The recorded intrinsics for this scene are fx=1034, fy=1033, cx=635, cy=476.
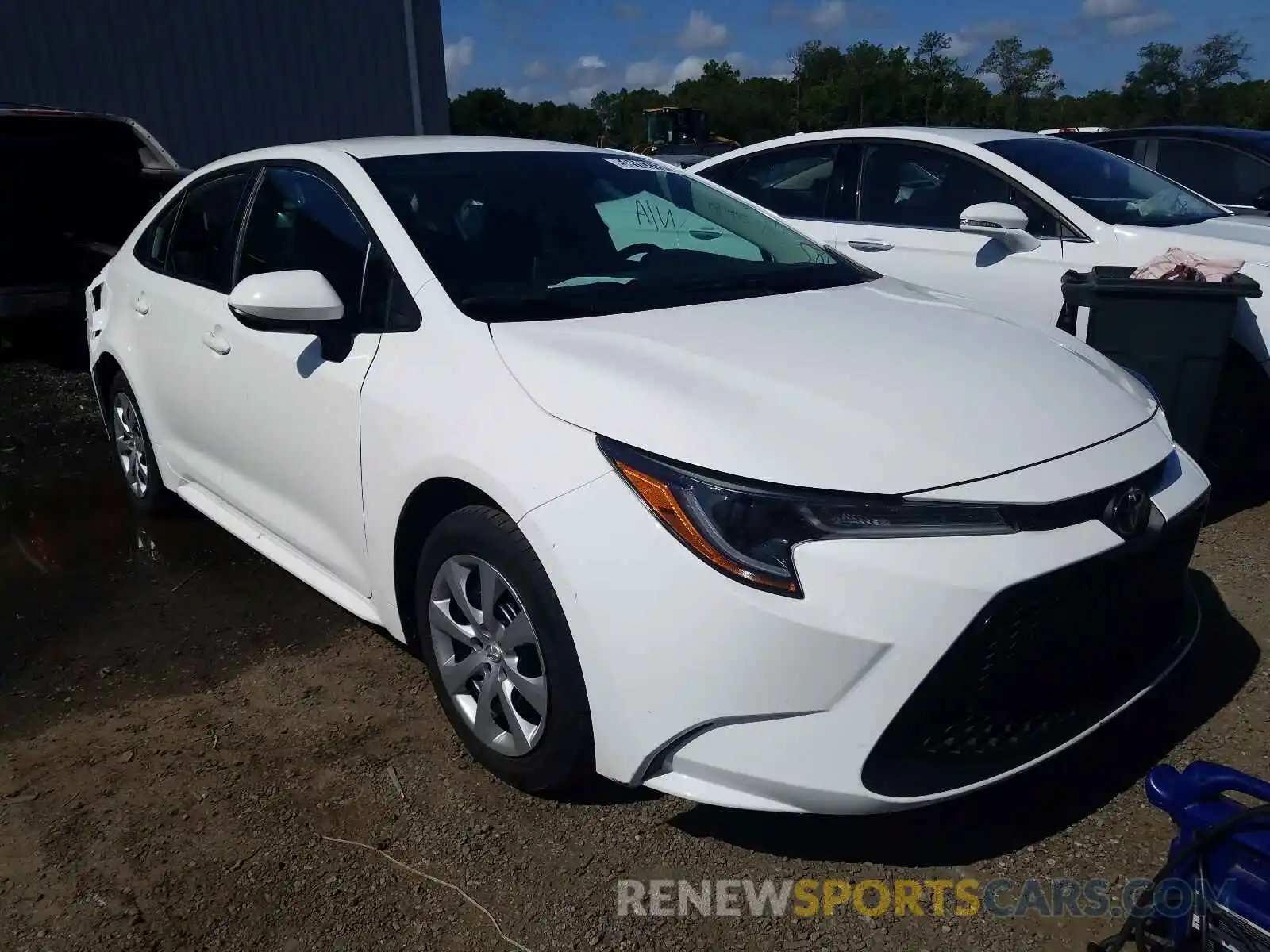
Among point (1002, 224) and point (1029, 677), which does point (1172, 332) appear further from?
point (1029, 677)

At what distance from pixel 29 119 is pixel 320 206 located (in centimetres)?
433

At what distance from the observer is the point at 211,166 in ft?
12.9

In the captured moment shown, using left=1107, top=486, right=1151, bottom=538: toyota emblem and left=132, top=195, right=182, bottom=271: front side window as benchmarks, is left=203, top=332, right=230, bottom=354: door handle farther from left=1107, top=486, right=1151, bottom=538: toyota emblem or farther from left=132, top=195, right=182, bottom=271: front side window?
left=1107, top=486, right=1151, bottom=538: toyota emblem

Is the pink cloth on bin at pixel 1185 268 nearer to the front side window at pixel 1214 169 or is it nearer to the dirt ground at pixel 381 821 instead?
the dirt ground at pixel 381 821

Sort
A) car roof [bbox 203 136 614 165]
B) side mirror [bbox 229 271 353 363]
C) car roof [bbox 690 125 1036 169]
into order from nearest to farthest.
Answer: side mirror [bbox 229 271 353 363], car roof [bbox 203 136 614 165], car roof [bbox 690 125 1036 169]

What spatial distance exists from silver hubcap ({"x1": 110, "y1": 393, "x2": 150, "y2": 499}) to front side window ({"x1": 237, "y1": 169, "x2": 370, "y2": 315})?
1196 millimetres

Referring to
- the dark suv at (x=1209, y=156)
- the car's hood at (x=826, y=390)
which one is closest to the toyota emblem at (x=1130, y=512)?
the car's hood at (x=826, y=390)

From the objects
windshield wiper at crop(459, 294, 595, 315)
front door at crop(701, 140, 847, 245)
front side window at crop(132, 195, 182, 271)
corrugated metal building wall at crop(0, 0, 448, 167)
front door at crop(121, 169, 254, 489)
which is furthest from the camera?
corrugated metal building wall at crop(0, 0, 448, 167)

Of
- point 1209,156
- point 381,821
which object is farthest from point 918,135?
point 381,821

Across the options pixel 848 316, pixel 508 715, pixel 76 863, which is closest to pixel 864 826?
pixel 508 715

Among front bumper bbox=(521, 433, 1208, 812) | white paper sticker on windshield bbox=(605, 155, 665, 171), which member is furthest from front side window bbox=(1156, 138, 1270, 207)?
front bumper bbox=(521, 433, 1208, 812)

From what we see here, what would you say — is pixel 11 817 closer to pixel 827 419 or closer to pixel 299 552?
pixel 299 552

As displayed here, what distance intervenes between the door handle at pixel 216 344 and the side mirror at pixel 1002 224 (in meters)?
3.15

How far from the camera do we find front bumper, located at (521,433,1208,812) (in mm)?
1943
